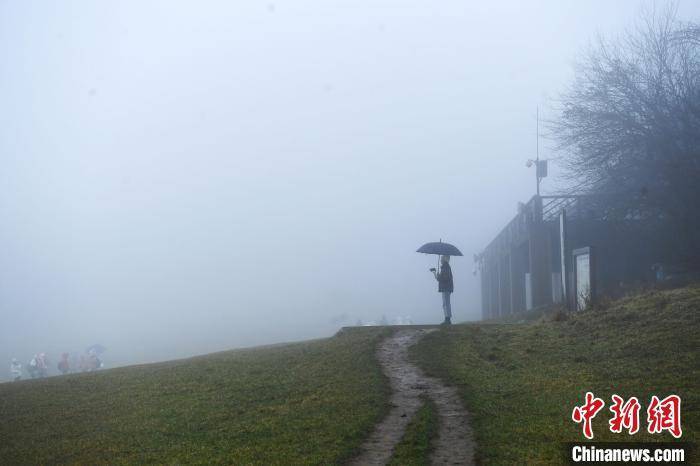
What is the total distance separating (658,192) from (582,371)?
1368 centimetres

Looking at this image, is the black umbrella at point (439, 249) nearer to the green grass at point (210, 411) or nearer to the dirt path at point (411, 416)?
the green grass at point (210, 411)

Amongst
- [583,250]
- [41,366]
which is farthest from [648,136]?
[41,366]

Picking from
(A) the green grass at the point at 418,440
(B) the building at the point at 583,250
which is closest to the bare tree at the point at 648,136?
(B) the building at the point at 583,250

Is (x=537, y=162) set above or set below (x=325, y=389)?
above

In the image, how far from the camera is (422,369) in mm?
13961

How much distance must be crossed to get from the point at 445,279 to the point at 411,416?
32.6 feet

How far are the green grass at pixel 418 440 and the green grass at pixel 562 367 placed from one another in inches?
21.8

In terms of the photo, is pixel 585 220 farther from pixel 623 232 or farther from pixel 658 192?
pixel 658 192

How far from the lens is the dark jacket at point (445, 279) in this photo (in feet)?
65.8

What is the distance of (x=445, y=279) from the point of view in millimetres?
20141

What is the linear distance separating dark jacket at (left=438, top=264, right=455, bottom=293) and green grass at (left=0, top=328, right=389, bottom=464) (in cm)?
326

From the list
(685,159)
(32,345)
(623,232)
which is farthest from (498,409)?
(32,345)

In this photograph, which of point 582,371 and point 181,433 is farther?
point 582,371

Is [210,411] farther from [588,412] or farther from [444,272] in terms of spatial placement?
[444,272]
